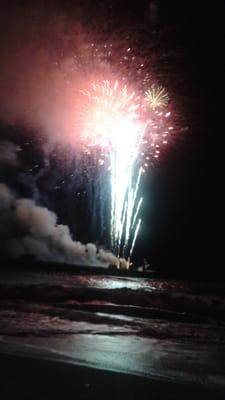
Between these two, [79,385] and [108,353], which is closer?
[79,385]

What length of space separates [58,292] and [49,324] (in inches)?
373

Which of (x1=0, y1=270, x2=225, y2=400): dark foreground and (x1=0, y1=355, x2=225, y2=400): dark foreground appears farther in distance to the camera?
(x1=0, y1=270, x2=225, y2=400): dark foreground

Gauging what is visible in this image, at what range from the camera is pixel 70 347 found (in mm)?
7965

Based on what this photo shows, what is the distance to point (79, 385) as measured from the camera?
514 cm

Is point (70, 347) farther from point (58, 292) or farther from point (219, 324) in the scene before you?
point (58, 292)

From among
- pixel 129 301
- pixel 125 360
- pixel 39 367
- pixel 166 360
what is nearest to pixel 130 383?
pixel 39 367

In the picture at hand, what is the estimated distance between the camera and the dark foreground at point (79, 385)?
188 inches

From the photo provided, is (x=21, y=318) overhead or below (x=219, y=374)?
overhead

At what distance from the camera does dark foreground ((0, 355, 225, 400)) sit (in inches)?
188

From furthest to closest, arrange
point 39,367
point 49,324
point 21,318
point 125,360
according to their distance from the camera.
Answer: point 21,318, point 49,324, point 125,360, point 39,367

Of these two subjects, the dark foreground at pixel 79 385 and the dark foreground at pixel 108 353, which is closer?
the dark foreground at pixel 79 385

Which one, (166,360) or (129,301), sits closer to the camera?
(166,360)

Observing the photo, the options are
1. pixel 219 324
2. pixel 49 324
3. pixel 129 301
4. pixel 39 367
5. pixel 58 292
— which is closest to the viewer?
pixel 39 367

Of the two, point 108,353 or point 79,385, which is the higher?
point 108,353
